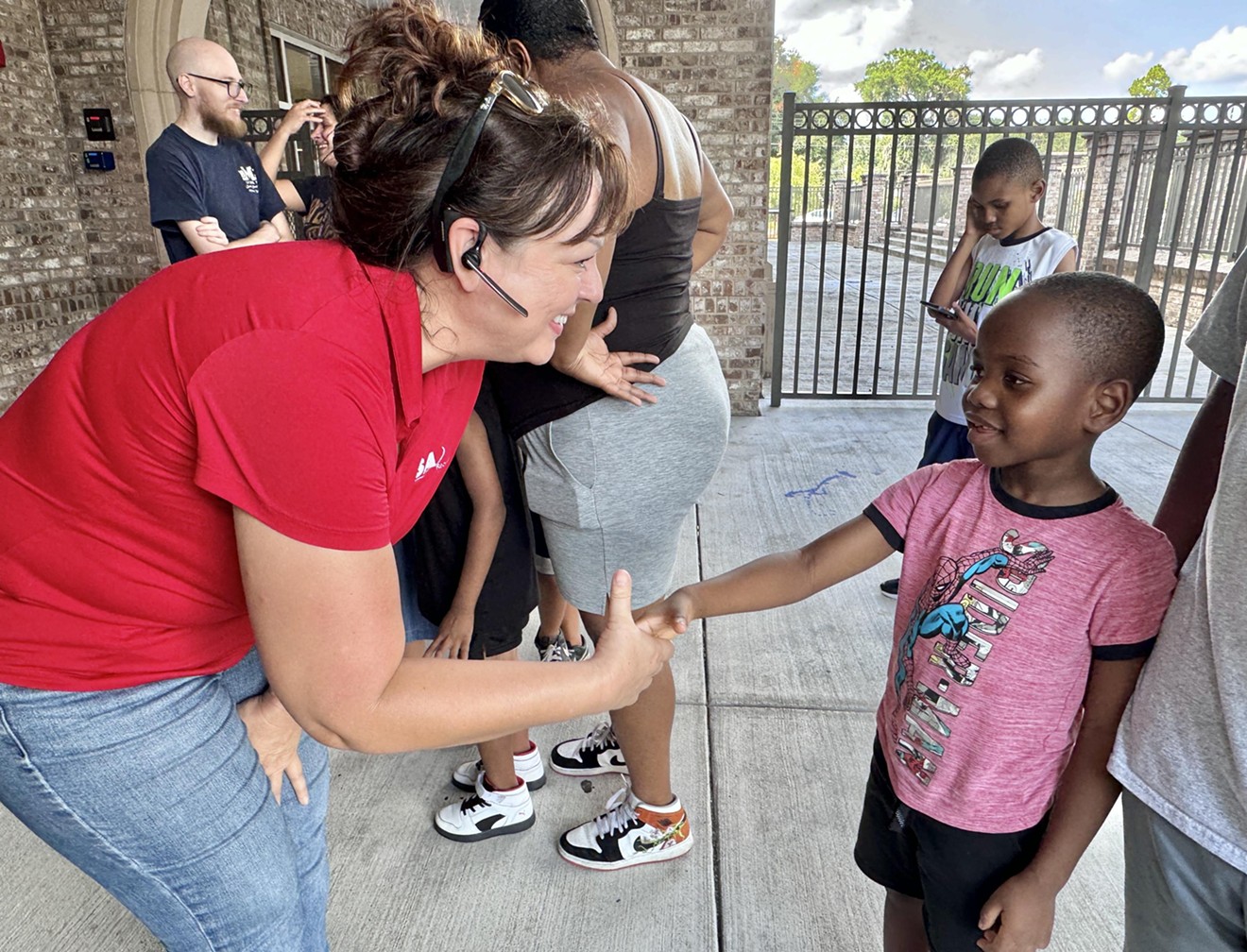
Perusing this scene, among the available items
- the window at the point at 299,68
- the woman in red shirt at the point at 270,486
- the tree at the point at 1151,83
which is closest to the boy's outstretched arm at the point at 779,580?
the woman in red shirt at the point at 270,486

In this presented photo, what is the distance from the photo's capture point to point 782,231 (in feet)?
20.1

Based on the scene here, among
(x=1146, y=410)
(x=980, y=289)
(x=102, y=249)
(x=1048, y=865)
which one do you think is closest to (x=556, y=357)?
(x=1048, y=865)

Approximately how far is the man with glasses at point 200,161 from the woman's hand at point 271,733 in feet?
9.70

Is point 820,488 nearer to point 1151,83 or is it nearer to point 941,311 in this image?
point 941,311

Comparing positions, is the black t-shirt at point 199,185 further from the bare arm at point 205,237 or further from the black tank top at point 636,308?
the black tank top at point 636,308

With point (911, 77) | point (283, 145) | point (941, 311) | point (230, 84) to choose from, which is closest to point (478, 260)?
point (941, 311)

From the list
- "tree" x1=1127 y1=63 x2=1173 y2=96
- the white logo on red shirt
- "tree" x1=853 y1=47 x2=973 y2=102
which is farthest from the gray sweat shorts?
"tree" x1=853 y1=47 x2=973 y2=102

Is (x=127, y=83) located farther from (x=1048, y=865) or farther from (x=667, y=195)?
(x=1048, y=865)

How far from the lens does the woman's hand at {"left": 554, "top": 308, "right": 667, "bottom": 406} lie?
1664mm

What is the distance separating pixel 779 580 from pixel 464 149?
2.80 feet

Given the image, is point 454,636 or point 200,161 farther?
point 200,161

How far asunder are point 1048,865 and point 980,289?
2451mm

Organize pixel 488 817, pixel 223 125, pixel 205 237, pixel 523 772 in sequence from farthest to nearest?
pixel 223 125, pixel 205 237, pixel 523 772, pixel 488 817

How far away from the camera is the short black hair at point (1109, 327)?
1.21m
